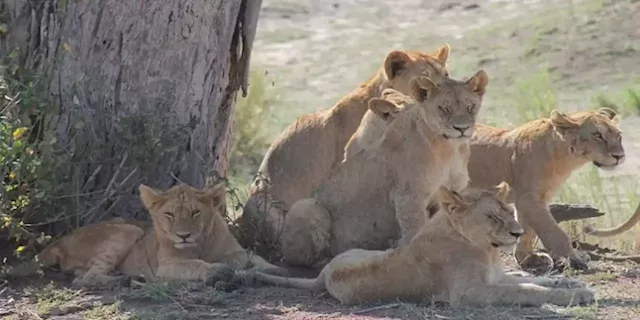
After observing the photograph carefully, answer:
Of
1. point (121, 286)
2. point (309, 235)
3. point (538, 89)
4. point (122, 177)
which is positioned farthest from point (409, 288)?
point (538, 89)

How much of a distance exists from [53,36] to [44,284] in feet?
5.66

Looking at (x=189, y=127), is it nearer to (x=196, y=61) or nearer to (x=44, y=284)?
(x=196, y=61)

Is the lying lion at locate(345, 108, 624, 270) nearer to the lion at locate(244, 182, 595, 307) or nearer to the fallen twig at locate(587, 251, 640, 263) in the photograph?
the fallen twig at locate(587, 251, 640, 263)

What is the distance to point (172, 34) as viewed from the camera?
9.12 meters

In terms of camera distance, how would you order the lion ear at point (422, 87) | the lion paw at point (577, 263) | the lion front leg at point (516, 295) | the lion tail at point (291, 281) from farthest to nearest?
the lion paw at point (577, 263) → the lion ear at point (422, 87) → the lion tail at point (291, 281) → the lion front leg at point (516, 295)

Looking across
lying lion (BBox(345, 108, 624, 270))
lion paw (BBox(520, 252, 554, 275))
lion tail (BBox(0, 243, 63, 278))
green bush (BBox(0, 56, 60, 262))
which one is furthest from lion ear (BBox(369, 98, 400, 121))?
lion tail (BBox(0, 243, 63, 278))

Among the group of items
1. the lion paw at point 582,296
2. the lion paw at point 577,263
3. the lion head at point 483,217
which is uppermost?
the lion head at point 483,217

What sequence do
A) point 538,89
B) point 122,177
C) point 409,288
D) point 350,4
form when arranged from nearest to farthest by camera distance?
point 409,288 < point 122,177 < point 538,89 < point 350,4

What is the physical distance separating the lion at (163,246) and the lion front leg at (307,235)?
20 cm

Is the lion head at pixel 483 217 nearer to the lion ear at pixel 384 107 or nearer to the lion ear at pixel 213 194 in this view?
the lion ear at pixel 384 107

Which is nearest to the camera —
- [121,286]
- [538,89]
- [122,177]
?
[121,286]

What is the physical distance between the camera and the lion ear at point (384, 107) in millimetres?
8867

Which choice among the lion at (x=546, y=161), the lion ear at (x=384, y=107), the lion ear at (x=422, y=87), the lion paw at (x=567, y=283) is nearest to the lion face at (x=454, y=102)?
the lion ear at (x=422, y=87)

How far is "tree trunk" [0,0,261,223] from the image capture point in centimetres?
897
